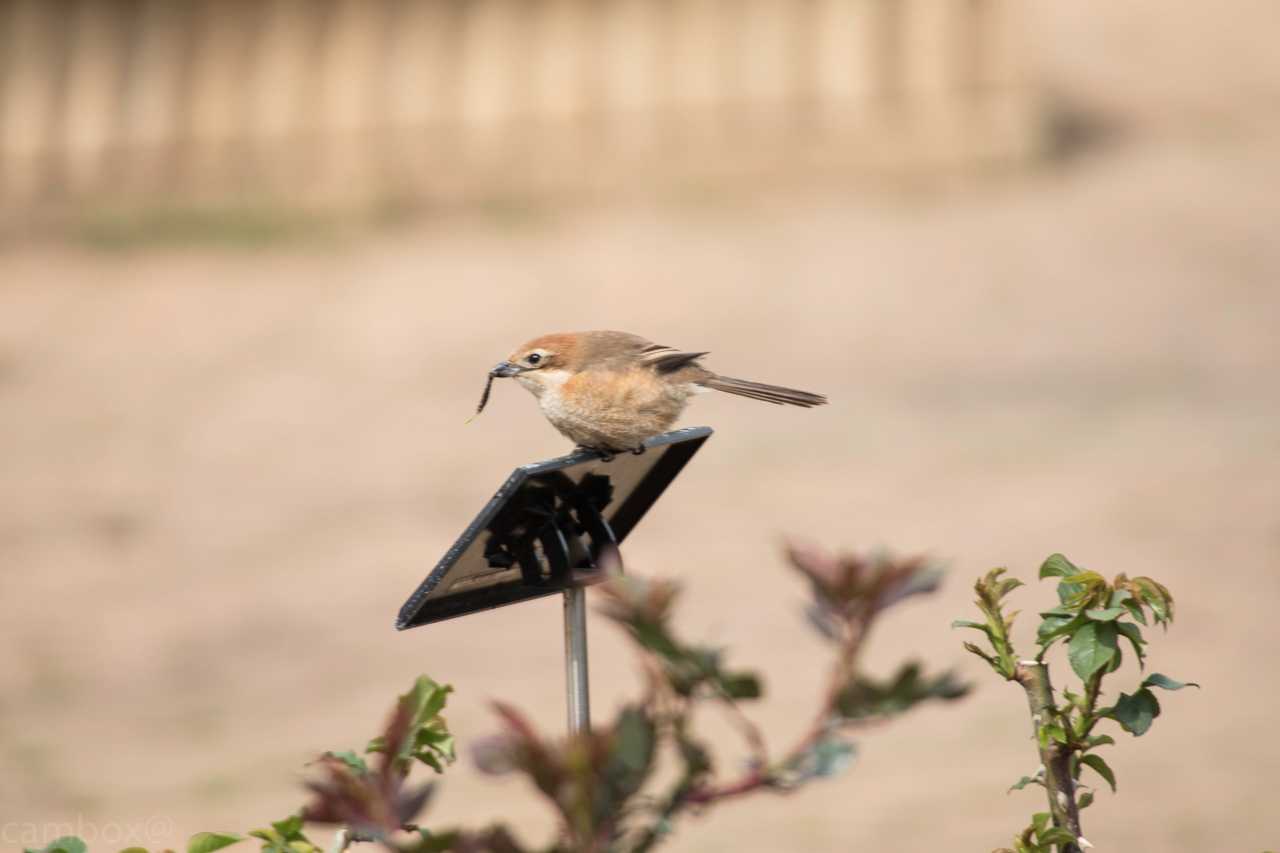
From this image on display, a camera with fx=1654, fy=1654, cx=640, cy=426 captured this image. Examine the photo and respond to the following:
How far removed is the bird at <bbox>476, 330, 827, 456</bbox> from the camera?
3.23m

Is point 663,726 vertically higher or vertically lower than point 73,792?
lower

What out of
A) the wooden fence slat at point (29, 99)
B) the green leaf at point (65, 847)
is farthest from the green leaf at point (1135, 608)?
the wooden fence slat at point (29, 99)

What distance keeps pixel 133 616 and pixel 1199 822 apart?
585 cm

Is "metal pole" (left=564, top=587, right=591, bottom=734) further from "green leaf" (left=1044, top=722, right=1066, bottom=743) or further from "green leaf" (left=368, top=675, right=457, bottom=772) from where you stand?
"green leaf" (left=1044, top=722, right=1066, bottom=743)

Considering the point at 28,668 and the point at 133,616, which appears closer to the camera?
the point at 28,668

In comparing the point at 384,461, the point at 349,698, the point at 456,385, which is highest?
the point at 456,385

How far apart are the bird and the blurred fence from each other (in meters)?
11.1

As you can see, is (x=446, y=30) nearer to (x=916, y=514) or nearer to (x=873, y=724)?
(x=916, y=514)

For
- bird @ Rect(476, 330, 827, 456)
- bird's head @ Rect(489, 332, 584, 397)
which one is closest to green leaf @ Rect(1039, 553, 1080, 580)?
bird @ Rect(476, 330, 827, 456)

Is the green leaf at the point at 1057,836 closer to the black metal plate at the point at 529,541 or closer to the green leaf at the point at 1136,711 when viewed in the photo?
the green leaf at the point at 1136,711

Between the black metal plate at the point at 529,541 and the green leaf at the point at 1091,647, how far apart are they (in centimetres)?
66

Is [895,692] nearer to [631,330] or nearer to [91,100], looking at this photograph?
[631,330]

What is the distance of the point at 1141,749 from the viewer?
23.0 ft

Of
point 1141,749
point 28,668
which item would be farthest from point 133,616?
point 1141,749
